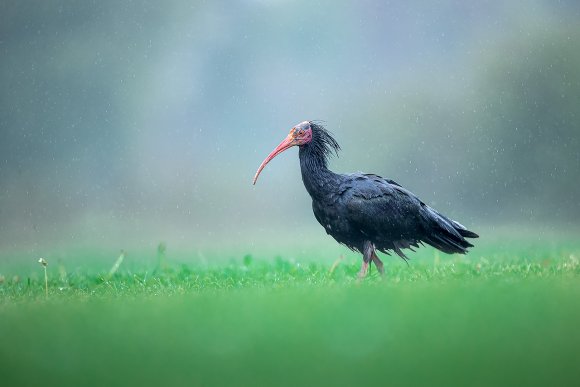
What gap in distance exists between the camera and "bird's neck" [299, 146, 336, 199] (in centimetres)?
578

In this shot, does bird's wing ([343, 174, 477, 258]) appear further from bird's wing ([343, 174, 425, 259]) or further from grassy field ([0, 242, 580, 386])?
grassy field ([0, 242, 580, 386])

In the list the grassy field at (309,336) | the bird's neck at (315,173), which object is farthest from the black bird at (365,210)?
the grassy field at (309,336)

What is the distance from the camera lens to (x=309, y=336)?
11.6ft

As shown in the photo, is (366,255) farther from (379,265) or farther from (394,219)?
(394,219)

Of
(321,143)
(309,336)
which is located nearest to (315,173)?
(321,143)

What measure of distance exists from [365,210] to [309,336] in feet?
7.15

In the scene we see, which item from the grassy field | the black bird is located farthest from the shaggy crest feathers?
the grassy field

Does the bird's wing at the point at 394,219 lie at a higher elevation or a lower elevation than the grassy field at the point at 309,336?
higher

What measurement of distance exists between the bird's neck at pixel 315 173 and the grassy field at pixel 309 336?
0.94m

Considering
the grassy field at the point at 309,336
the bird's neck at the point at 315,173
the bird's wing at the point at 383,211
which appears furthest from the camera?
the bird's neck at the point at 315,173

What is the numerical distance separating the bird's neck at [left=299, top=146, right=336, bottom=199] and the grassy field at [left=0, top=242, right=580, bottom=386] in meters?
0.94

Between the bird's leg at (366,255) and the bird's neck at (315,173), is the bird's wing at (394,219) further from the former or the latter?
the bird's neck at (315,173)

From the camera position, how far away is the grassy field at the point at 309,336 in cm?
329

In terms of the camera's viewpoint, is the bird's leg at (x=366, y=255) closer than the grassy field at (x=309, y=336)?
No
